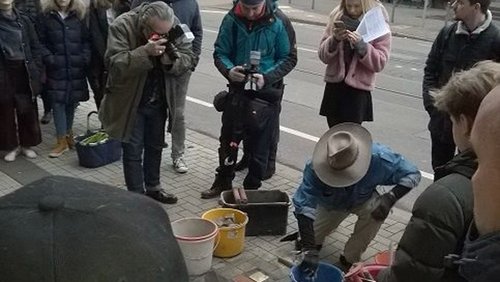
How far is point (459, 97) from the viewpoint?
2.54 m

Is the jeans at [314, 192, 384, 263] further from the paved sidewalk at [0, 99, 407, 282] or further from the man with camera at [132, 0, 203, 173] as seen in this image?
the man with camera at [132, 0, 203, 173]

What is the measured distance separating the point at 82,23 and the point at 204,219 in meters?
2.91

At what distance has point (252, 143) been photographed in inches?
214

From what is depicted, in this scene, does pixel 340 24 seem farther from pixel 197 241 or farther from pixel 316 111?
pixel 316 111

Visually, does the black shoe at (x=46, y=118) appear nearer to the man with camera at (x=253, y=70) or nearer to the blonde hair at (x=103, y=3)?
the blonde hair at (x=103, y=3)

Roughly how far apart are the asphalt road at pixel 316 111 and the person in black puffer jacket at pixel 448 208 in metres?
3.33

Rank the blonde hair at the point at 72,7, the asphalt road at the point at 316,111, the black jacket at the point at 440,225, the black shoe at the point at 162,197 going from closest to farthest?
the black jacket at the point at 440,225
the black shoe at the point at 162,197
the blonde hair at the point at 72,7
the asphalt road at the point at 316,111

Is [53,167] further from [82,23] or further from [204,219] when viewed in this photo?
[204,219]

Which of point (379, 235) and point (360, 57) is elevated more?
point (360, 57)

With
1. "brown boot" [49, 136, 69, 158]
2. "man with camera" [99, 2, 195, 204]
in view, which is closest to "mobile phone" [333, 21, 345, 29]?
"man with camera" [99, 2, 195, 204]

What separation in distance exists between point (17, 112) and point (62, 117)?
17.8 inches

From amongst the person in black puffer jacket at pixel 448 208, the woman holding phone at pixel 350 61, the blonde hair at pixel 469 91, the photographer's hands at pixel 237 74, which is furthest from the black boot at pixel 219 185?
the blonde hair at pixel 469 91

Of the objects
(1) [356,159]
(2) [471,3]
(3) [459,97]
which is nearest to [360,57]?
(2) [471,3]

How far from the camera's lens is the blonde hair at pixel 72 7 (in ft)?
19.8
